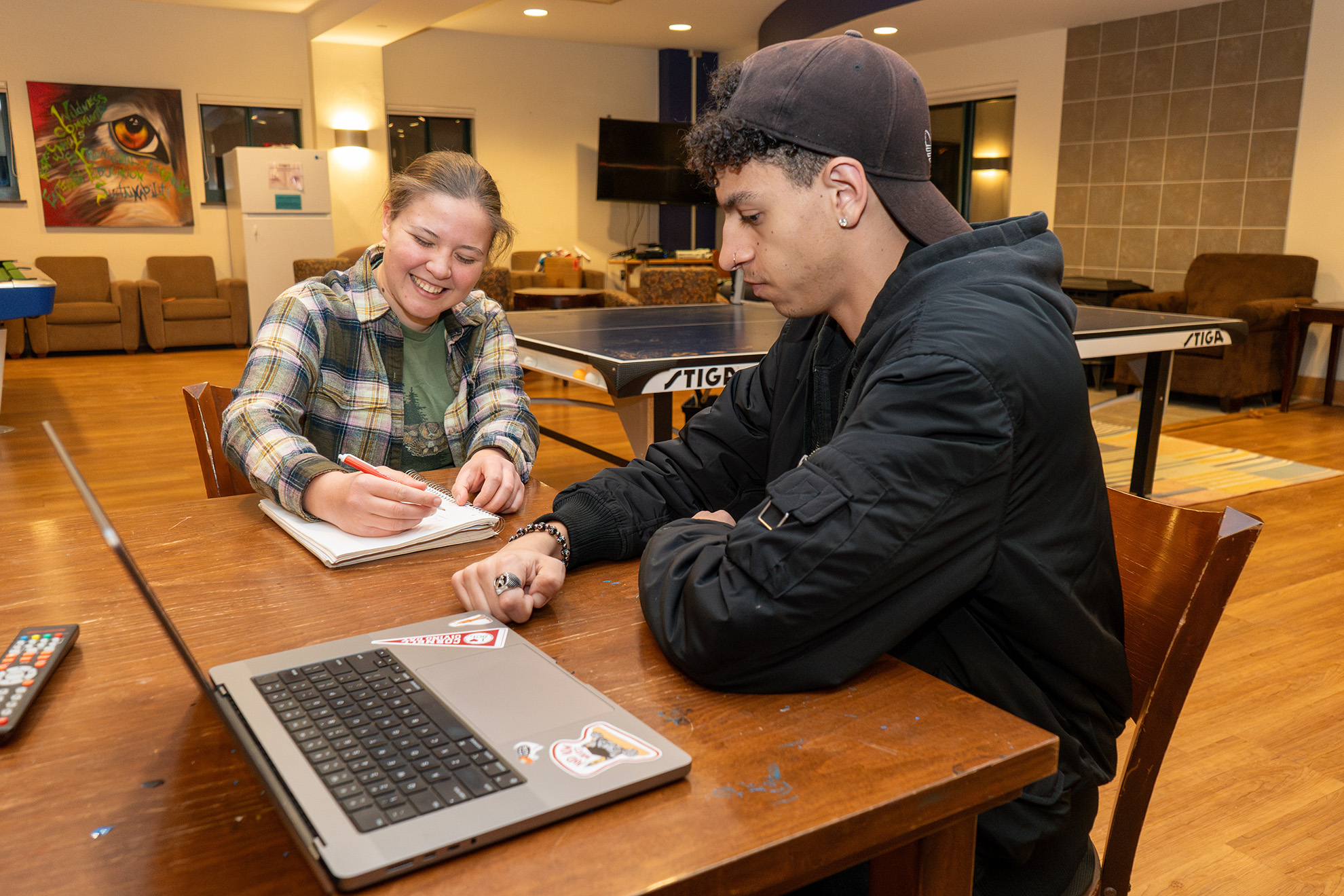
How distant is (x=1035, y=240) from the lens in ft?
3.28

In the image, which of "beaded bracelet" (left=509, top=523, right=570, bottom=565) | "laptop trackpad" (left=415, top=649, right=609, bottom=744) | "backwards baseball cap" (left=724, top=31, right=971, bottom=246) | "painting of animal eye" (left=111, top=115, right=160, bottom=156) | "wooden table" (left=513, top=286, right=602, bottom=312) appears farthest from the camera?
"painting of animal eye" (left=111, top=115, right=160, bottom=156)

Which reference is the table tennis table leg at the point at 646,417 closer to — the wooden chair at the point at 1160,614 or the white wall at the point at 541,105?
the wooden chair at the point at 1160,614

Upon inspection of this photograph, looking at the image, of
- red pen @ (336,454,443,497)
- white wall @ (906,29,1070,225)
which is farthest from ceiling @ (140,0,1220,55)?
red pen @ (336,454,443,497)

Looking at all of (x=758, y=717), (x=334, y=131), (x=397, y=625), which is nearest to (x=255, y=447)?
(x=397, y=625)

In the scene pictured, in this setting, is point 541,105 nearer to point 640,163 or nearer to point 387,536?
point 640,163

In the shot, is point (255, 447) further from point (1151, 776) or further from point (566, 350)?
point (566, 350)

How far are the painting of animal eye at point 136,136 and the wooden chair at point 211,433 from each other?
8.58 m

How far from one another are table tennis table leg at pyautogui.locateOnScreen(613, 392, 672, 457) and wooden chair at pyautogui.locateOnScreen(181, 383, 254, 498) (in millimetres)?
1247

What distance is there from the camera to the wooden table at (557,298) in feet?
24.3

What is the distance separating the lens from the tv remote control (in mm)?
720

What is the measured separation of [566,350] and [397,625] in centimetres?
202

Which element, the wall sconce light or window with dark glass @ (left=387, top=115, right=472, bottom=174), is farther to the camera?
window with dark glass @ (left=387, top=115, right=472, bottom=174)

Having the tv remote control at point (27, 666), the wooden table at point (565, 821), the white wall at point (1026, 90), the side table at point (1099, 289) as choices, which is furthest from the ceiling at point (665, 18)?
the tv remote control at point (27, 666)

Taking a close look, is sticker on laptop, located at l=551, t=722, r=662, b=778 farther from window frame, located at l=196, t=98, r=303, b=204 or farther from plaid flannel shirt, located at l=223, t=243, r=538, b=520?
window frame, located at l=196, t=98, r=303, b=204
